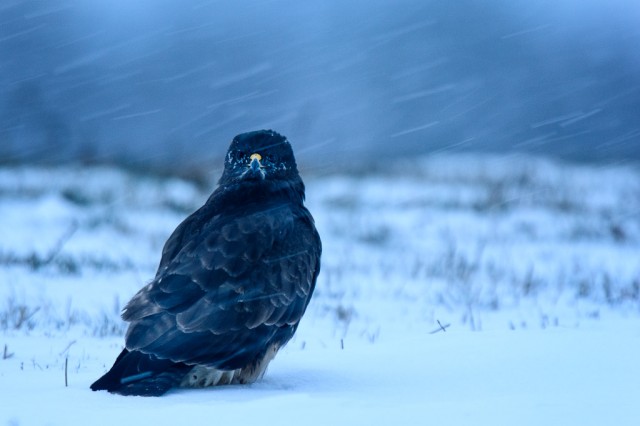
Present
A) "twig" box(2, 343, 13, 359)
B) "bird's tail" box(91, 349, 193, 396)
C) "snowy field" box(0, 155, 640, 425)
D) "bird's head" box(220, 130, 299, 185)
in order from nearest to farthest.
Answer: "snowy field" box(0, 155, 640, 425) → "bird's tail" box(91, 349, 193, 396) → "twig" box(2, 343, 13, 359) → "bird's head" box(220, 130, 299, 185)

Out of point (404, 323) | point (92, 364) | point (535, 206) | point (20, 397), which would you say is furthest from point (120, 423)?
point (535, 206)

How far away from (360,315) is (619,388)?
3049 mm

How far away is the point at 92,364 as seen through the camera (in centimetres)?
397

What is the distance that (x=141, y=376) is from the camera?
10.1 feet

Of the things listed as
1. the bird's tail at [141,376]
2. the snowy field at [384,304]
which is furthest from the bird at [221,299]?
the snowy field at [384,304]

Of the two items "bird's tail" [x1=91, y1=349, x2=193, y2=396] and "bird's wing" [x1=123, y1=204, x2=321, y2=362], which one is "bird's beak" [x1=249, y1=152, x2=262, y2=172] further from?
"bird's tail" [x1=91, y1=349, x2=193, y2=396]

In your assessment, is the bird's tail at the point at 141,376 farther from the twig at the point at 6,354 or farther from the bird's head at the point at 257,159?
the bird's head at the point at 257,159

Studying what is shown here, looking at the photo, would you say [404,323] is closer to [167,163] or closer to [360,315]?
[360,315]

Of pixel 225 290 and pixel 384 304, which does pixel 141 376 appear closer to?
pixel 225 290

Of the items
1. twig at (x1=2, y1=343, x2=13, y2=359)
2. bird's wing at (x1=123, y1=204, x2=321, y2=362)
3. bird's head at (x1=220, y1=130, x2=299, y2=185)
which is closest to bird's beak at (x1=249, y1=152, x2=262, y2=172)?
bird's head at (x1=220, y1=130, x2=299, y2=185)

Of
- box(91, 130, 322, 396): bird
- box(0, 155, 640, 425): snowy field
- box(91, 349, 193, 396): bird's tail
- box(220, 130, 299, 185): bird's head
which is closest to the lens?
box(0, 155, 640, 425): snowy field

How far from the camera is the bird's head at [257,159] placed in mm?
4117

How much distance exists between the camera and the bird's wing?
3.19m

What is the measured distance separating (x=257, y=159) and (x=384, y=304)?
2.69 m
